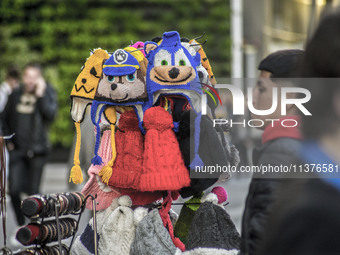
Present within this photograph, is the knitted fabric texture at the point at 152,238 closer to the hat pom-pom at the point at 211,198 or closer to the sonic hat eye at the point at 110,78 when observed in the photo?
the hat pom-pom at the point at 211,198

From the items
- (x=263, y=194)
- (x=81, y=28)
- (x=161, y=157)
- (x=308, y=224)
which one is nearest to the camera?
(x=308, y=224)

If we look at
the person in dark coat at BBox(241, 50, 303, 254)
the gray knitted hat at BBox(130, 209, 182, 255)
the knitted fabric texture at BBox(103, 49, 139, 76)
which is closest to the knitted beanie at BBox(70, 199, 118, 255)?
the gray knitted hat at BBox(130, 209, 182, 255)

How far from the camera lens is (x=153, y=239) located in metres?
3.87

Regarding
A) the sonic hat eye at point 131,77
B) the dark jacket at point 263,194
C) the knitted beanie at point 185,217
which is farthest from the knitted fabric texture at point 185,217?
the dark jacket at point 263,194

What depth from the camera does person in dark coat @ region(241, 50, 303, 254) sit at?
283 centimetres

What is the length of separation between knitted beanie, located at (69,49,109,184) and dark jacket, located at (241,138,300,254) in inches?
56.8

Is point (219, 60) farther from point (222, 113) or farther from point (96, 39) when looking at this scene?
point (222, 113)

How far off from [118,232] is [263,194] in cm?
134

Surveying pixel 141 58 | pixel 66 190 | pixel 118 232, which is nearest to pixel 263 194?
pixel 118 232

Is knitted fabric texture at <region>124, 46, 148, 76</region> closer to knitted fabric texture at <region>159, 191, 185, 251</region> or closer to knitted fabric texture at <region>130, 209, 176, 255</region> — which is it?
knitted fabric texture at <region>159, 191, 185, 251</region>

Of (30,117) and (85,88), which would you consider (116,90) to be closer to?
(85,88)

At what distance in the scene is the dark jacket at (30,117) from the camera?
320 inches

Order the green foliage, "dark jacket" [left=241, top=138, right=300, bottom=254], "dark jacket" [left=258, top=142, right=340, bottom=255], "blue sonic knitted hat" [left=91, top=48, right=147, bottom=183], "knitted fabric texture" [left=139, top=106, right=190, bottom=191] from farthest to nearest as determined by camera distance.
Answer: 1. the green foliage
2. "blue sonic knitted hat" [left=91, top=48, right=147, bottom=183]
3. "knitted fabric texture" [left=139, top=106, right=190, bottom=191]
4. "dark jacket" [left=241, top=138, right=300, bottom=254]
5. "dark jacket" [left=258, top=142, right=340, bottom=255]

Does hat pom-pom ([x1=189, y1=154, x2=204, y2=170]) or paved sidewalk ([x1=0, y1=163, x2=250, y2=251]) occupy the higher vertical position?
hat pom-pom ([x1=189, y1=154, x2=204, y2=170])
